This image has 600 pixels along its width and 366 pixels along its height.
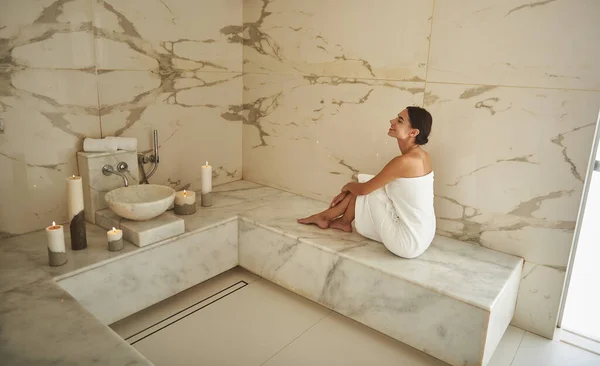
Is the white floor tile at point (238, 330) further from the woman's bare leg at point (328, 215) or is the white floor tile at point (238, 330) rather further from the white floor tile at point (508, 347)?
the white floor tile at point (508, 347)

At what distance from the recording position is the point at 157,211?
2123 mm

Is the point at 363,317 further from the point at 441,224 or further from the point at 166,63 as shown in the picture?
the point at 166,63

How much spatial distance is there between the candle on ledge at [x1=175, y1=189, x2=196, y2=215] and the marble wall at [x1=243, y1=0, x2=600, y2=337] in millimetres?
824

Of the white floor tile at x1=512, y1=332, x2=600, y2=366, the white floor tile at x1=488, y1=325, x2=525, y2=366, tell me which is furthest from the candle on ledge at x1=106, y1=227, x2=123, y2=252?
the white floor tile at x1=512, y1=332, x2=600, y2=366

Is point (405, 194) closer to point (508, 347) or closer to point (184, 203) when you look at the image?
point (508, 347)

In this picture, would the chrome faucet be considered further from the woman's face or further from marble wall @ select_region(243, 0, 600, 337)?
the woman's face

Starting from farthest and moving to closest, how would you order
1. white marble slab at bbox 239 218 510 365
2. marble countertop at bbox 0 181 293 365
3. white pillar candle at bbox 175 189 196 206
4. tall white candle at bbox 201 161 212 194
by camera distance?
1. tall white candle at bbox 201 161 212 194
2. white pillar candle at bbox 175 189 196 206
3. white marble slab at bbox 239 218 510 365
4. marble countertop at bbox 0 181 293 365

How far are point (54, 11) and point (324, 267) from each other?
6.13 feet

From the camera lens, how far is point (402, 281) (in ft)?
6.11

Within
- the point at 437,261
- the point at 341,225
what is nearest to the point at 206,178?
the point at 341,225

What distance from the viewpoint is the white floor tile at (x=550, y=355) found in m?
1.88

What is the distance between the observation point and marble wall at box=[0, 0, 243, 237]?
6.88ft

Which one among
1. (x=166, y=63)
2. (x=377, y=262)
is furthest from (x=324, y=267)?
(x=166, y=63)

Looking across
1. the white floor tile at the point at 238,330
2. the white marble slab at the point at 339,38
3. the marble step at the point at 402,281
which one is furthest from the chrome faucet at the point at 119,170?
the white marble slab at the point at 339,38
